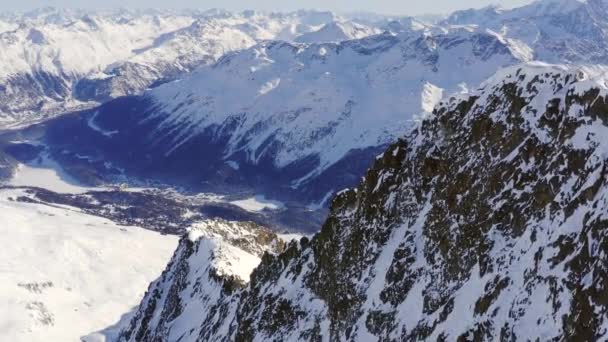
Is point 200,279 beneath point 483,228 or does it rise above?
beneath

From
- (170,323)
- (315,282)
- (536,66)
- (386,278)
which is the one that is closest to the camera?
(536,66)

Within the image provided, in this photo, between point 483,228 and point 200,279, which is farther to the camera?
point 200,279

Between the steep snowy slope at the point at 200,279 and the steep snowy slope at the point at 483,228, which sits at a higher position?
the steep snowy slope at the point at 483,228

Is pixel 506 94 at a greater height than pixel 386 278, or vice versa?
pixel 506 94

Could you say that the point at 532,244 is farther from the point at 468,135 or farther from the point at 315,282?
A: the point at 315,282

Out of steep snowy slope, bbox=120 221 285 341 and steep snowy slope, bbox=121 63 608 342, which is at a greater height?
steep snowy slope, bbox=121 63 608 342

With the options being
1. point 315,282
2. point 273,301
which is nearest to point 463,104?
point 315,282

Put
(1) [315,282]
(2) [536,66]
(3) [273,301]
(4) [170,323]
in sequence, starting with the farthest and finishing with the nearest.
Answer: (4) [170,323] < (3) [273,301] < (1) [315,282] < (2) [536,66]

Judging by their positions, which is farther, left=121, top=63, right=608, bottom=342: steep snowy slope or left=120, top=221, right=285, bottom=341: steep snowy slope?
left=120, top=221, right=285, bottom=341: steep snowy slope
